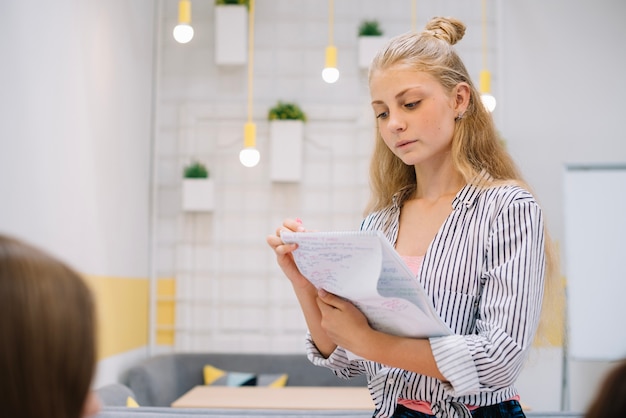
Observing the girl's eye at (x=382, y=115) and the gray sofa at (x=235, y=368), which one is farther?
the gray sofa at (x=235, y=368)

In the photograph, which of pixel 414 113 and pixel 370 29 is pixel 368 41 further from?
pixel 414 113

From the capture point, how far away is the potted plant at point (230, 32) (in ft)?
16.9

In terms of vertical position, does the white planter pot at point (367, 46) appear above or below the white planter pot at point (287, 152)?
above

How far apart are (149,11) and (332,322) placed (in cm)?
436

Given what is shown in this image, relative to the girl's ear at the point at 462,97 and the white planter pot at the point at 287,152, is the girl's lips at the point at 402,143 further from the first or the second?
the white planter pot at the point at 287,152

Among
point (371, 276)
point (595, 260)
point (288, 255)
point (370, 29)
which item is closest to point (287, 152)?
point (370, 29)

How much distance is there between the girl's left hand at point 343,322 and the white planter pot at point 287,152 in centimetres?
382

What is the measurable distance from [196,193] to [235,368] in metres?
1.21

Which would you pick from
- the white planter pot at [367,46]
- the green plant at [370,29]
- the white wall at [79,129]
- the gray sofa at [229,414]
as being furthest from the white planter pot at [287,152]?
the gray sofa at [229,414]

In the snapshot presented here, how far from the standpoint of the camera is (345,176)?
17.4 feet

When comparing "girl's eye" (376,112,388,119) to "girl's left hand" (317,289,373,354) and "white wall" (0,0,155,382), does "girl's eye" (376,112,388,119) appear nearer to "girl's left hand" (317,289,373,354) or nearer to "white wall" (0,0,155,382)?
"girl's left hand" (317,289,373,354)

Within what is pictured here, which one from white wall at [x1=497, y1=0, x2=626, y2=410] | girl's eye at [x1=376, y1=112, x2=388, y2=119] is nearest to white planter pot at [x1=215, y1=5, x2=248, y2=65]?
white wall at [x1=497, y1=0, x2=626, y2=410]

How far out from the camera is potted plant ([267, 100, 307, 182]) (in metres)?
5.13

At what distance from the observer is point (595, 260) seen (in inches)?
189
